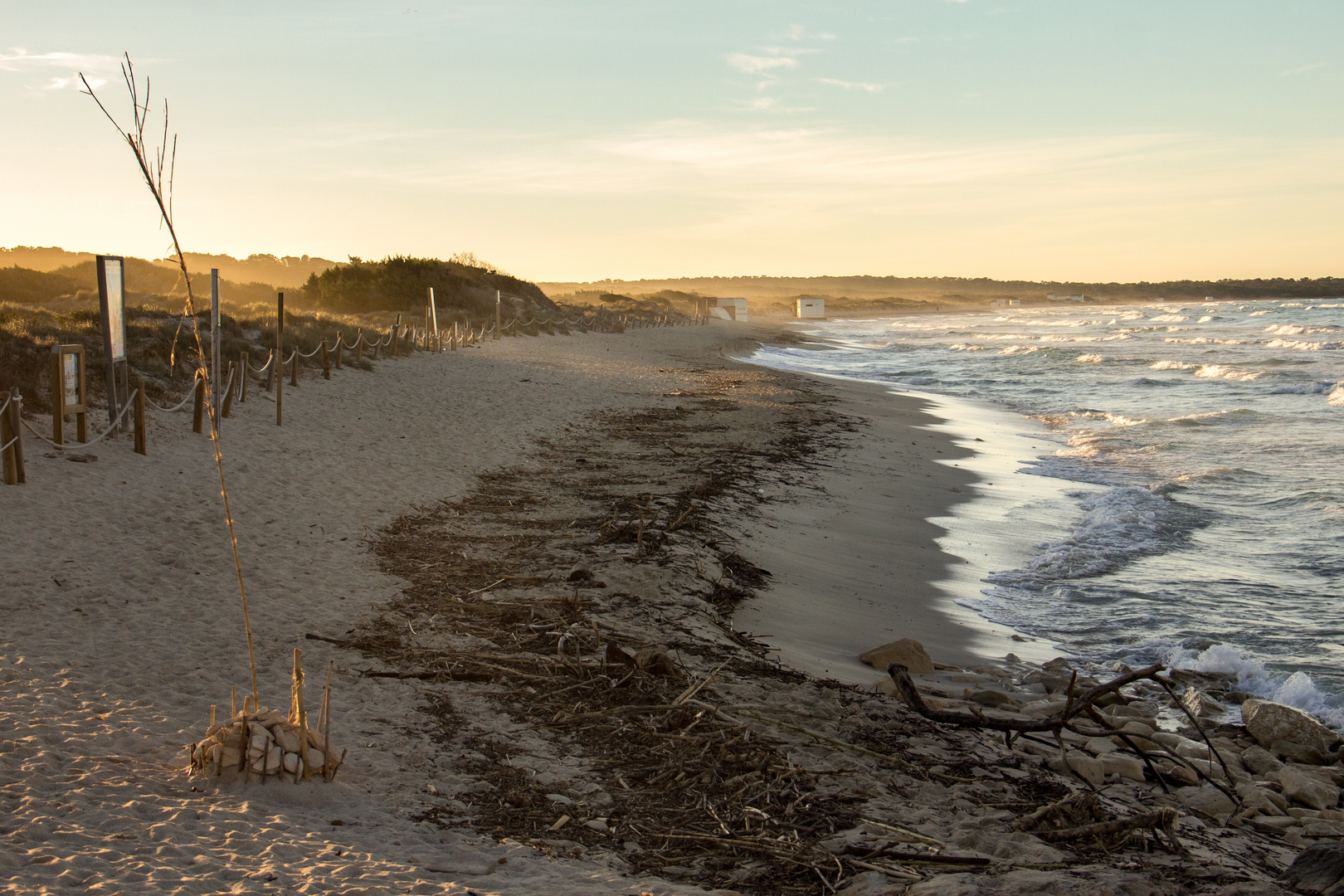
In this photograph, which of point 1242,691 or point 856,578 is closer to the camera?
point 1242,691

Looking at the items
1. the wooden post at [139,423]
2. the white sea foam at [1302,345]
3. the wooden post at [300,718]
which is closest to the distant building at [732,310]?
the white sea foam at [1302,345]

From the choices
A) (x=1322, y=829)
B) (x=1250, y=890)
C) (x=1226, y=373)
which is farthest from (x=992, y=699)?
(x=1226, y=373)

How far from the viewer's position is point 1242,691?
5.88m

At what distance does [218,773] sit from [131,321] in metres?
15.0

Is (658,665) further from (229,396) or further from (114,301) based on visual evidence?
(229,396)

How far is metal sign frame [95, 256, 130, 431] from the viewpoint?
952 cm

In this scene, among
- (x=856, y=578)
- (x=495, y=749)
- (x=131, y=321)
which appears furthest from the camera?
(x=131, y=321)

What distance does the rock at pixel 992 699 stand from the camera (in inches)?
210

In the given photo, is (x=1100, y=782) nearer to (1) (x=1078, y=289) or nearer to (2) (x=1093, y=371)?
(2) (x=1093, y=371)

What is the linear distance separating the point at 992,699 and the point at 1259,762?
1.38 m

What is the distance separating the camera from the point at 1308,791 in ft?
14.5

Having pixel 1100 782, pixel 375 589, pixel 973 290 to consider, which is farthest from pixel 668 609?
pixel 973 290

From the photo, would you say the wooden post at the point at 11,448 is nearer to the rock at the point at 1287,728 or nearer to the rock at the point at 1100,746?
the rock at the point at 1100,746

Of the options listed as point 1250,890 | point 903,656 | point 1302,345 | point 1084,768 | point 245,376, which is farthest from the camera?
point 1302,345
